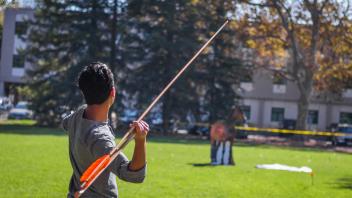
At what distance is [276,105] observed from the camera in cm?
6216

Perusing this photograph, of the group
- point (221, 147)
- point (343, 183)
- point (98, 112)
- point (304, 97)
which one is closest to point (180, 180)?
point (343, 183)

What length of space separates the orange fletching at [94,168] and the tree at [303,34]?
121 ft

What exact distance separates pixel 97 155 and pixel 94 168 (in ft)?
1.13

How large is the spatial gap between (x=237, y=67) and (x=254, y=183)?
30874 millimetres

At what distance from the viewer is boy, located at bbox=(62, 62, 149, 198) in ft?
11.7

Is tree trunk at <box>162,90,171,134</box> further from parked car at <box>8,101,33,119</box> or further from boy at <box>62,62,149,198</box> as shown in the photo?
boy at <box>62,62,149,198</box>

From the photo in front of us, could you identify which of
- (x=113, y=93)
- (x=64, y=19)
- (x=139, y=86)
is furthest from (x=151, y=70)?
(x=113, y=93)

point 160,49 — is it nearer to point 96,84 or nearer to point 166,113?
point 166,113

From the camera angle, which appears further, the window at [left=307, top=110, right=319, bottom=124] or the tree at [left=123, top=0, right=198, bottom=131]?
the window at [left=307, top=110, right=319, bottom=124]

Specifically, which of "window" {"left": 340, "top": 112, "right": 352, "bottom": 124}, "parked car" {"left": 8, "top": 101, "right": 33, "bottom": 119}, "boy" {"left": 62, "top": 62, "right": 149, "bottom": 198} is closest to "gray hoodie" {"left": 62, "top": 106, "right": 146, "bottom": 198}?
"boy" {"left": 62, "top": 62, "right": 149, "bottom": 198}

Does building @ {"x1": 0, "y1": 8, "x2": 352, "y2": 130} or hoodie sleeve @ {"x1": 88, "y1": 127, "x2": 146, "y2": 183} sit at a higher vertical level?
building @ {"x1": 0, "y1": 8, "x2": 352, "y2": 130}

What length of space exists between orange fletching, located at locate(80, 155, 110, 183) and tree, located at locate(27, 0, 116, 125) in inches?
1520

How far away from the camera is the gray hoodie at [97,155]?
359 cm

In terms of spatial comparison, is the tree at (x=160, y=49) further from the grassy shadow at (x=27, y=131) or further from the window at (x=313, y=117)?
the window at (x=313, y=117)
